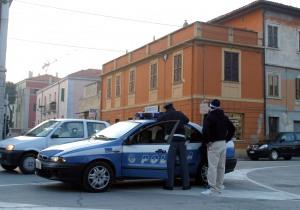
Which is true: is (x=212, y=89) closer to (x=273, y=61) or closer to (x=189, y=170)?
(x=273, y=61)

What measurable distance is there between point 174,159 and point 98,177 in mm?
1603

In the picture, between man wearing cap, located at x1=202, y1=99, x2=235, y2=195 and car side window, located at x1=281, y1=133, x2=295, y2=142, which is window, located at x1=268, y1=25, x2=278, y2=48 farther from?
man wearing cap, located at x1=202, y1=99, x2=235, y2=195

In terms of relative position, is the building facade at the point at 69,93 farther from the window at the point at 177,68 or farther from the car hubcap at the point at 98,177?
the car hubcap at the point at 98,177

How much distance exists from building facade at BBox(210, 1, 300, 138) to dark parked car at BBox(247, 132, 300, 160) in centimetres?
450

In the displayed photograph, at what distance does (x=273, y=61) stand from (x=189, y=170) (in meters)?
22.8

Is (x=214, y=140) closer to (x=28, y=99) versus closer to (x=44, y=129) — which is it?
(x=44, y=129)

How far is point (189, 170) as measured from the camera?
10648mm

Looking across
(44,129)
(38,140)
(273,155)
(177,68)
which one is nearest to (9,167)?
(38,140)

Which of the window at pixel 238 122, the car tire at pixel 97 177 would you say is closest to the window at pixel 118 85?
the window at pixel 238 122

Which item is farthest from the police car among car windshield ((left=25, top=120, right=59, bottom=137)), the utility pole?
the utility pole

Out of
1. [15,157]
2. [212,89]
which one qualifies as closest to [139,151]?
[15,157]

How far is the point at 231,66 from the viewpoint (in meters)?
30.3

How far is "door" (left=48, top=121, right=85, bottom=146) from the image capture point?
44.7ft

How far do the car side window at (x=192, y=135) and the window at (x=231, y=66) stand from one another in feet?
64.0
